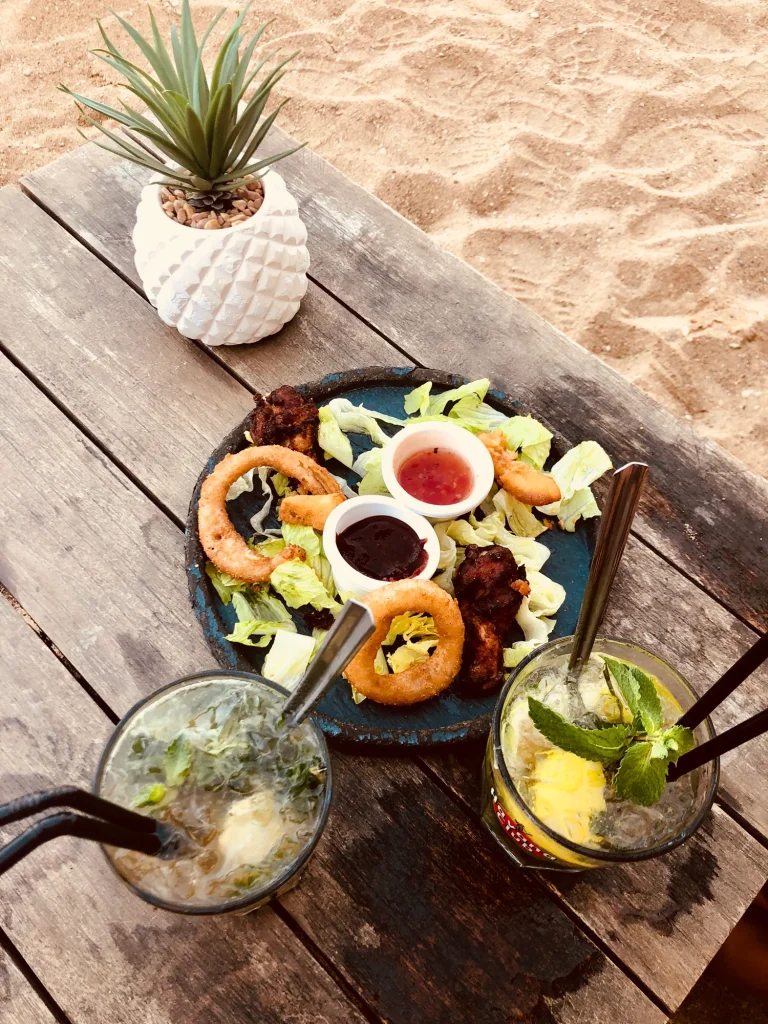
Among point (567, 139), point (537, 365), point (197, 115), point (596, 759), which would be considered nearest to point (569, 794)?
point (596, 759)

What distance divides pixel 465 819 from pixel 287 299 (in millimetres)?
1521

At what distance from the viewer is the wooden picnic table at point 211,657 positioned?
1.57 m

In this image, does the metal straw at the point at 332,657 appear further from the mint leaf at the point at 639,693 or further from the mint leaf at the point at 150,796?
the mint leaf at the point at 639,693

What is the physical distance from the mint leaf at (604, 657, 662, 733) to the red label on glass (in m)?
0.29

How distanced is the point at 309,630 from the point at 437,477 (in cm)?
55

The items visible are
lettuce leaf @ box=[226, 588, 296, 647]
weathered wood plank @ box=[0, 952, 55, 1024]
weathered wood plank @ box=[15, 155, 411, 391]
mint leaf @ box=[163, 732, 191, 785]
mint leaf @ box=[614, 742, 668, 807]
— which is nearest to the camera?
mint leaf @ box=[614, 742, 668, 807]

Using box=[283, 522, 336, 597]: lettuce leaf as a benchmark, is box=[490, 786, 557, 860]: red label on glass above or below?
above

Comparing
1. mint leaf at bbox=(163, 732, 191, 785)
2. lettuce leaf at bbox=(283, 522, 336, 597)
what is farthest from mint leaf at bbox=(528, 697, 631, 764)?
lettuce leaf at bbox=(283, 522, 336, 597)

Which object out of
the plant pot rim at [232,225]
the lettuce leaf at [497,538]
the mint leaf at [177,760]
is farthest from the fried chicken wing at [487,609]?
the plant pot rim at [232,225]

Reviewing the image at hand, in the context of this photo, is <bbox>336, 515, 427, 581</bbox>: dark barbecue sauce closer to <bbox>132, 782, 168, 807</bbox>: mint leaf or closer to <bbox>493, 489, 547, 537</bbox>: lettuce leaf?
<bbox>493, 489, 547, 537</bbox>: lettuce leaf

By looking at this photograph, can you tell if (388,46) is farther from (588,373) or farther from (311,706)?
(311,706)

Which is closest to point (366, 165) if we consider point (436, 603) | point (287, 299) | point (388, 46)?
point (388, 46)

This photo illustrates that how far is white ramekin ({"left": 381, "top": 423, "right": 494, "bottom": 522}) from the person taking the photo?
2006 mm

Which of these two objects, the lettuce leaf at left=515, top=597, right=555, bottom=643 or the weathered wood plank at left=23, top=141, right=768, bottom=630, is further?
the weathered wood plank at left=23, top=141, right=768, bottom=630
